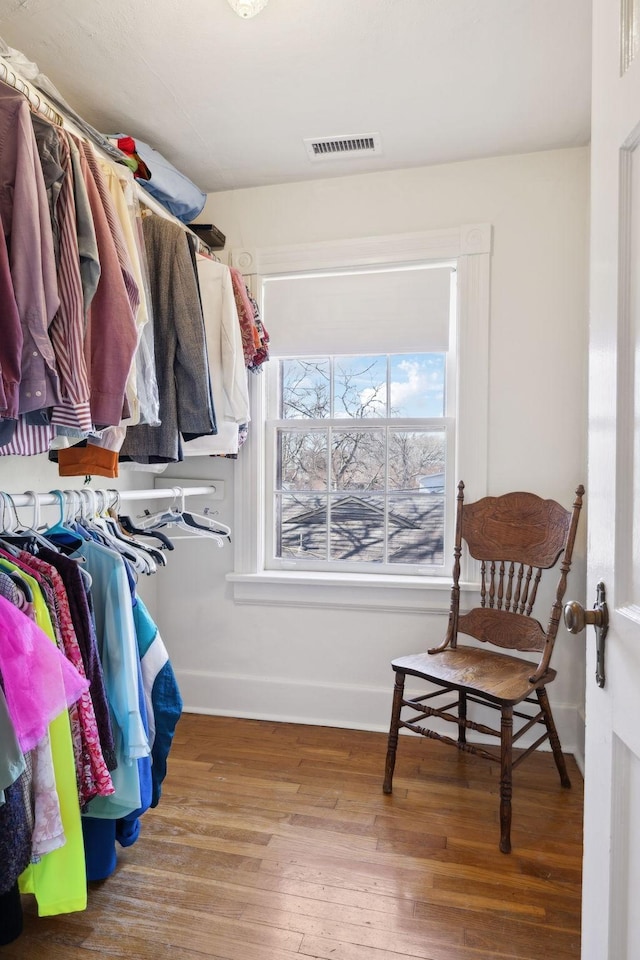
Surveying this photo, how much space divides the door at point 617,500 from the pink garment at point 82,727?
1013 millimetres

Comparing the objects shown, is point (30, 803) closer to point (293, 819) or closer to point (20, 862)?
point (20, 862)

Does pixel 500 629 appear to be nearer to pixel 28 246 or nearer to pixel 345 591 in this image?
pixel 345 591

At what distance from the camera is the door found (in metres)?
0.78

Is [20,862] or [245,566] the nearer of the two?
[20,862]

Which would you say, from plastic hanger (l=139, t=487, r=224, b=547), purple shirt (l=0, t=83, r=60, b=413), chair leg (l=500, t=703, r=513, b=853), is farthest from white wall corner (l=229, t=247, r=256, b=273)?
chair leg (l=500, t=703, r=513, b=853)

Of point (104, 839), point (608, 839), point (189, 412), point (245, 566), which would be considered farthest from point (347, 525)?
point (608, 839)

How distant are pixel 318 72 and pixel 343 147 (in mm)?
462

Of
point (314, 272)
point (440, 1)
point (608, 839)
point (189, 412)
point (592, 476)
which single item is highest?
point (440, 1)

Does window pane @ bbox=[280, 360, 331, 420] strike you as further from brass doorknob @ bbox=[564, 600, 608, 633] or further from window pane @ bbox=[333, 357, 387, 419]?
brass doorknob @ bbox=[564, 600, 608, 633]

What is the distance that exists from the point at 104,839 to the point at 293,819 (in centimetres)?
63

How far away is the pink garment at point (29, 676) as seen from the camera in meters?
1.09

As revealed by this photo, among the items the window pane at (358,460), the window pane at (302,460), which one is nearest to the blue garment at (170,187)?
the window pane at (302,460)

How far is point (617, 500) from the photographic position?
2.66 feet

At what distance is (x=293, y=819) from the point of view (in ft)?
6.25
